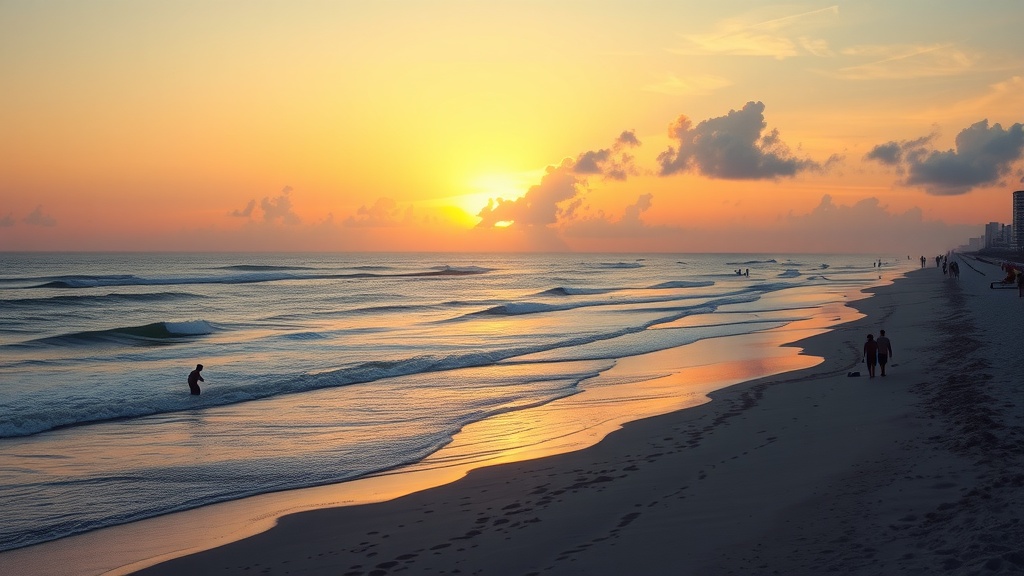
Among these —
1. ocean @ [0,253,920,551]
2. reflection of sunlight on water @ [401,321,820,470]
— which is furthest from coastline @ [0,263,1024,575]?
ocean @ [0,253,920,551]

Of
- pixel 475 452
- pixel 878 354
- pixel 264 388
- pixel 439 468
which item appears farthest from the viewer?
pixel 264 388

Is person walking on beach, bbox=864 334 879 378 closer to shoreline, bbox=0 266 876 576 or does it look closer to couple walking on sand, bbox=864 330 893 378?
couple walking on sand, bbox=864 330 893 378

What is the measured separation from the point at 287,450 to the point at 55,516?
4.15m

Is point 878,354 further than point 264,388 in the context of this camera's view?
No

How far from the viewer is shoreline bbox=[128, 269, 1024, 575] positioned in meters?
7.21

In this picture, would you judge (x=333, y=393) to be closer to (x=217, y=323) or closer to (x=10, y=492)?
(x=10, y=492)

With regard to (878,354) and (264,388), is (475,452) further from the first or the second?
(878,354)

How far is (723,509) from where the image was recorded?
8805 mm

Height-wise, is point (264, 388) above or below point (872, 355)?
below

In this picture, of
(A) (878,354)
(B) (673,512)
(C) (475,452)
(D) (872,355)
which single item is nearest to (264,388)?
(C) (475,452)

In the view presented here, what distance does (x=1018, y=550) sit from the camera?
6395mm

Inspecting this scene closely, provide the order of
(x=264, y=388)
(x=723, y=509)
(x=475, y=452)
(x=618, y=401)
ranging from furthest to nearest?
(x=264, y=388), (x=618, y=401), (x=475, y=452), (x=723, y=509)

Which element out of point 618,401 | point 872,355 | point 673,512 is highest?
point 872,355

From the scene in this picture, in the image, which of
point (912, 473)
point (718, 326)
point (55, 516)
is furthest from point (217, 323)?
point (912, 473)
